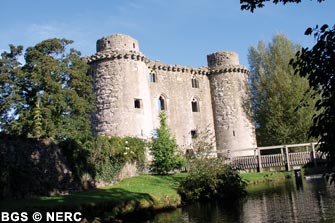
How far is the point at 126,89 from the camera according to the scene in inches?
1078

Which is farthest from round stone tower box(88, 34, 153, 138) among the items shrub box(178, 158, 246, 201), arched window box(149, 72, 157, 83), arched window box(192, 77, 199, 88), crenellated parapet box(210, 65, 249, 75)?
crenellated parapet box(210, 65, 249, 75)

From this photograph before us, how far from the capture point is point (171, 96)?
33562mm

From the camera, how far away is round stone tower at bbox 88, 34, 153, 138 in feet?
88.2

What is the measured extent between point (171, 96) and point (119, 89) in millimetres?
7256

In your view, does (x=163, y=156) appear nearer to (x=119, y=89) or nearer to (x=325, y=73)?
(x=119, y=89)

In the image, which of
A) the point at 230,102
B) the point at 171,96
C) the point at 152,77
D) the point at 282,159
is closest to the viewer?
the point at 282,159

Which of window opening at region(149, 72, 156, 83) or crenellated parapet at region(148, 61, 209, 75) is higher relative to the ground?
crenellated parapet at region(148, 61, 209, 75)

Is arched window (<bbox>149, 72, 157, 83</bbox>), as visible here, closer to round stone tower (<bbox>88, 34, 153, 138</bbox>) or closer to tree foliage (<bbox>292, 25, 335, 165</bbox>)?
round stone tower (<bbox>88, 34, 153, 138</bbox>)

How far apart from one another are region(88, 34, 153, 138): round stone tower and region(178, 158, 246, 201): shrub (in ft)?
30.0

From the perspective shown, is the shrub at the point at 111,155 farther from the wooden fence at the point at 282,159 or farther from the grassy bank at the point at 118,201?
the wooden fence at the point at 282,159

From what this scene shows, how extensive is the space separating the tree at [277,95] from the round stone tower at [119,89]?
11.5 metres

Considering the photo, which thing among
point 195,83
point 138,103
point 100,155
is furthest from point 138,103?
point 100,155

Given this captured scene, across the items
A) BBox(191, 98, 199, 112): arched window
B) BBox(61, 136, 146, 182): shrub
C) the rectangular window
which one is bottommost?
BBox(61, 136, 146, 182): shrub

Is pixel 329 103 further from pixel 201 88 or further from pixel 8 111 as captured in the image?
pixel 201 88
